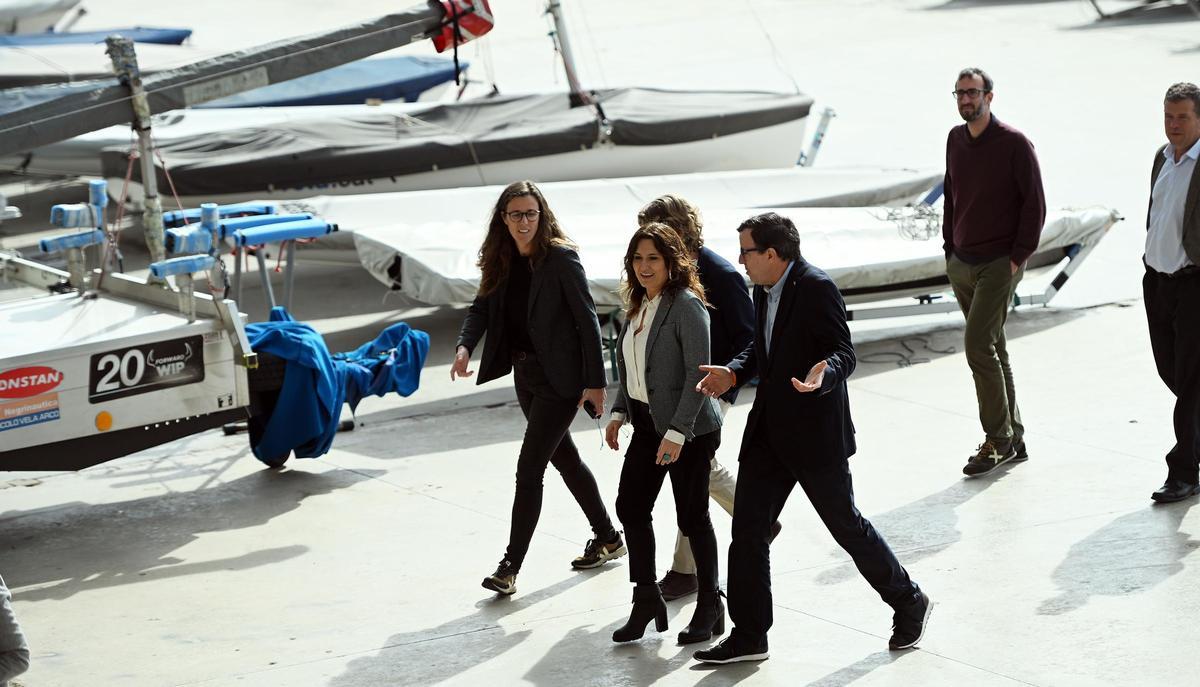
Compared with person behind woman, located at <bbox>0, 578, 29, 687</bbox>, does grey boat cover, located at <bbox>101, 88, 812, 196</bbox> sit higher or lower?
higher

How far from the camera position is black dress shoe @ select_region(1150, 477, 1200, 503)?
269 inches

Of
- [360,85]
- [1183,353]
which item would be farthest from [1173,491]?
[360,85]

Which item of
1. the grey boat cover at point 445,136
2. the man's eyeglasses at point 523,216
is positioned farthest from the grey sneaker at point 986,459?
the grey boat cover at point 445,136

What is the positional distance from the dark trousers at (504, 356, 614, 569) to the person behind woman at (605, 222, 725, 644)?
0.47 metres

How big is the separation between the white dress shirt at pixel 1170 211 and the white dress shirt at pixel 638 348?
266 cm

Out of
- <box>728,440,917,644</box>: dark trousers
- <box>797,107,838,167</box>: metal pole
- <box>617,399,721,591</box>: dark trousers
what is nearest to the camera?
<box>728,440,917,644</box>: dark trousers

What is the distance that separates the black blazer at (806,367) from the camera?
16.9ft

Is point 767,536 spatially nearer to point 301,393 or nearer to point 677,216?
point 677,216

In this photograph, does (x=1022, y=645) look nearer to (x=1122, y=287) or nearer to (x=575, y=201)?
(x=1122, y=287)

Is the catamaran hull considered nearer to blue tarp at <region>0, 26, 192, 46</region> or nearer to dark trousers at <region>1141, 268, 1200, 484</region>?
blue tarp at <region>0, 26, 192, 46</region>

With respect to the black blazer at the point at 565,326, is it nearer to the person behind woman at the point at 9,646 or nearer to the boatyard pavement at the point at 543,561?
the boatyard pavement at the point at 543,561

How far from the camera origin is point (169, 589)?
662cm

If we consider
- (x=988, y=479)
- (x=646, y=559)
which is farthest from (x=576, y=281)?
(x=988, y=479)

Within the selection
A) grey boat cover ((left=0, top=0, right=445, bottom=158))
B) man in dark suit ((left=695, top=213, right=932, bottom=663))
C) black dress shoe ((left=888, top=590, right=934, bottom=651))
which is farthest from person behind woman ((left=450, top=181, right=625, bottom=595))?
grey boat cover ((left=0, top=0, right=445, bottom=158))
